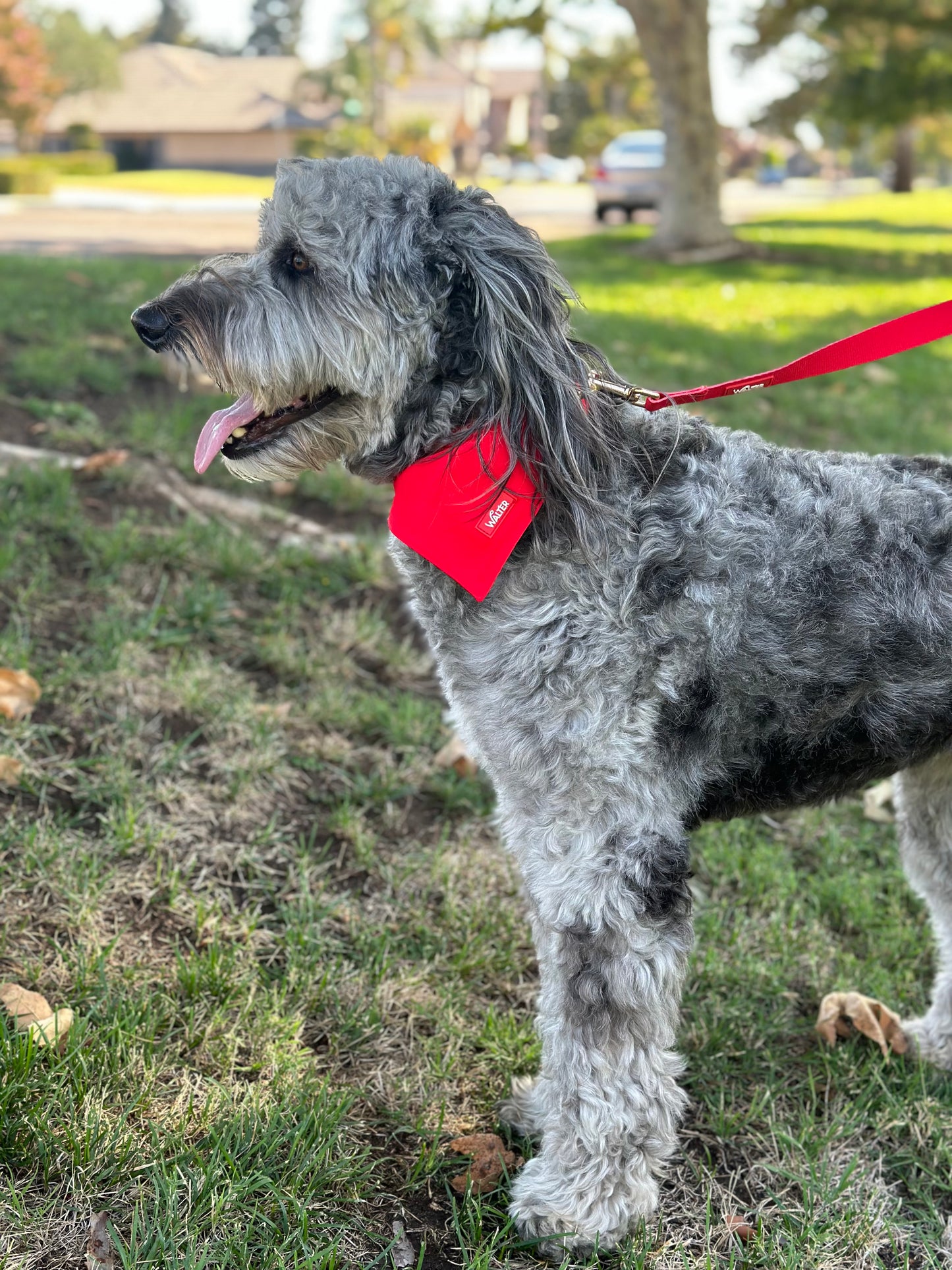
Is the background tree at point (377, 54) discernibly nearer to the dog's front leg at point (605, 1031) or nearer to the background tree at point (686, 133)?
the background tree at point (686, 133)

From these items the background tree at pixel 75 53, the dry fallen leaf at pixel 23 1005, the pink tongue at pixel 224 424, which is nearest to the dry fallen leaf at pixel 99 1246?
the dry fallen leaf at pixel 23 1005

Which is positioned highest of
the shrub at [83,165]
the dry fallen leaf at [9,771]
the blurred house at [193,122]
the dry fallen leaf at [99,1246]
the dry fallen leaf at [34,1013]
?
the blurred house at [193,122]

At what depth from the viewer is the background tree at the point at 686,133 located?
736 inches

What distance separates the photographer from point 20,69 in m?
42.3

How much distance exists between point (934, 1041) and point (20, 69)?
48.9m

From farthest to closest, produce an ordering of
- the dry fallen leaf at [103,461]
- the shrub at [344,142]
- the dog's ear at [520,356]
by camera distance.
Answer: the shrub at [344,142] → the dry fallen leaf at [103,461] → the dog's ear at [520,356]

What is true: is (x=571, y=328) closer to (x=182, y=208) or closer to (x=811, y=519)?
(x=811, y=519)

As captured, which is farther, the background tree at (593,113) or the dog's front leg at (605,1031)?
the background tree at (593,113)

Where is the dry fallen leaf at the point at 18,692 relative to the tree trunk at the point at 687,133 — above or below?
below

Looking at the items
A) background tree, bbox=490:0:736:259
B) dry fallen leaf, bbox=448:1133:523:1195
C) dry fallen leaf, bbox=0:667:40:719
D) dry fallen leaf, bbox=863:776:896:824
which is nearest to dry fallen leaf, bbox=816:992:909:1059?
dry fallen leaf, bbox=448:1133:523:1195

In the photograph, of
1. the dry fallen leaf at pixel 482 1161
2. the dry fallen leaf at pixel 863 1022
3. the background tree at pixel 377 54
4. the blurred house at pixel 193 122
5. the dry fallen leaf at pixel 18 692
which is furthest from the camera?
the blurred house at pixel 193 122

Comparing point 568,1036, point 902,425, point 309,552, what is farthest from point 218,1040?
point 902,425

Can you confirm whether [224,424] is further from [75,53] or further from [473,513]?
[75,53]

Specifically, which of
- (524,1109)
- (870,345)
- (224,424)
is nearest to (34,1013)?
(524,1109)
